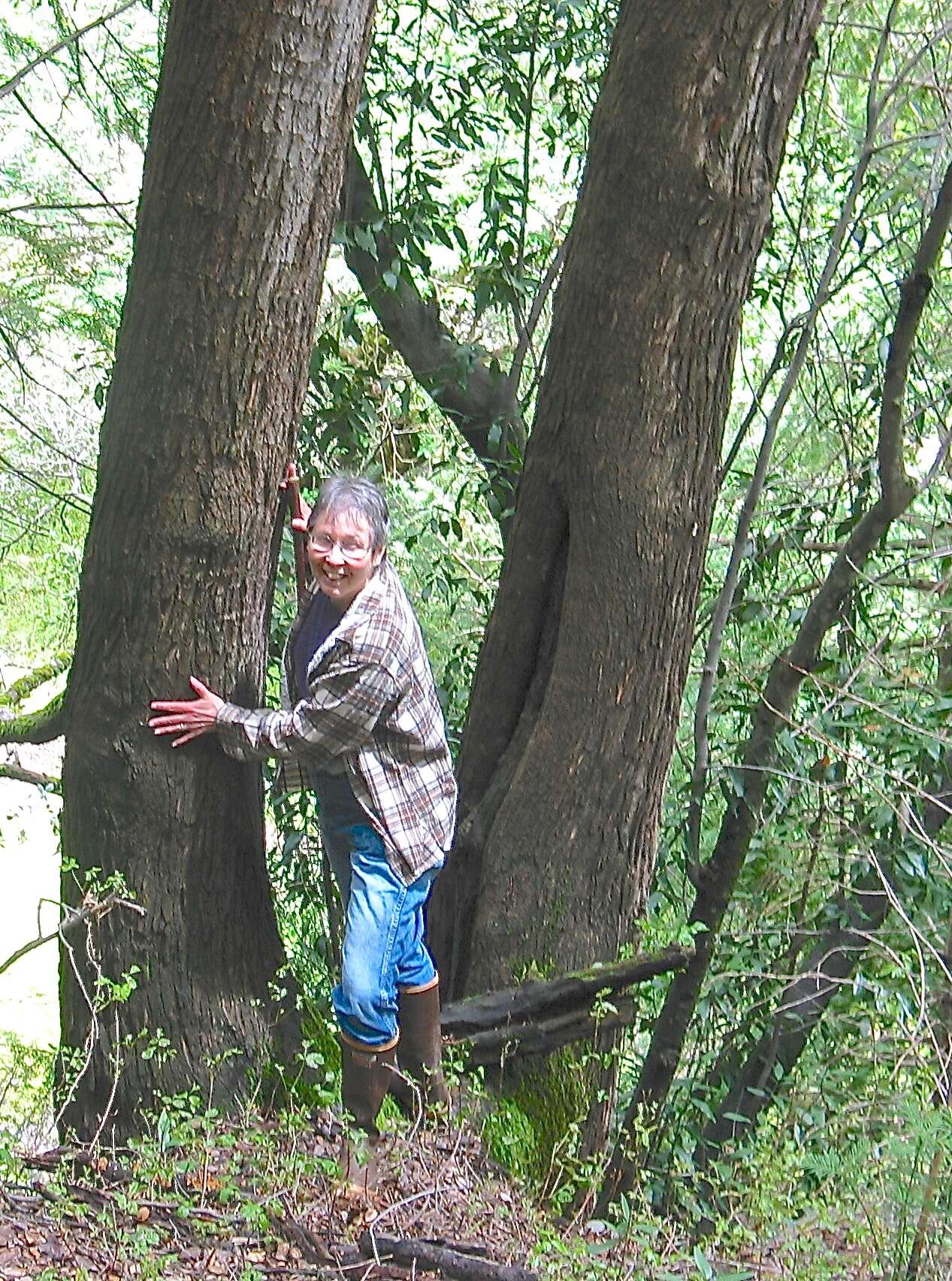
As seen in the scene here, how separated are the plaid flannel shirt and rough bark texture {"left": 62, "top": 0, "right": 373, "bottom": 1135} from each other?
270mm

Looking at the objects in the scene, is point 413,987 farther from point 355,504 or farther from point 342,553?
point 355,504

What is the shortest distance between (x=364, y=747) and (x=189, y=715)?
0.48 meters

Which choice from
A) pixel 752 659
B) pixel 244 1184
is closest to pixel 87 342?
pixel 752 659

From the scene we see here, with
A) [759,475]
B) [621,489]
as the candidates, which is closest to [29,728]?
[621,489]

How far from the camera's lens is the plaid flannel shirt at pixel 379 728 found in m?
3.36

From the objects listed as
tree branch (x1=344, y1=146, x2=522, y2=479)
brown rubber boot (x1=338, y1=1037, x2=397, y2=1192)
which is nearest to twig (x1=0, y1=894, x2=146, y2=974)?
brown rubber boot (x1=338, y1=1037, x2=397, y2=1192)

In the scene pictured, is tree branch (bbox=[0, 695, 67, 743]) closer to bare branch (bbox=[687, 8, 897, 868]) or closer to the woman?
the woman

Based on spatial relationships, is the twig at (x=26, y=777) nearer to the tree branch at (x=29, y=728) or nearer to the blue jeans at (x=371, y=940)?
the tree branch at (x=29, y=728)

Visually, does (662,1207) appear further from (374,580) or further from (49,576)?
(49,576)

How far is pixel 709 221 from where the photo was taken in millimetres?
3867

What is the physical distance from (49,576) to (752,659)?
13.1 ft

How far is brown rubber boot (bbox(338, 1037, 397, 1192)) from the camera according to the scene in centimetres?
353

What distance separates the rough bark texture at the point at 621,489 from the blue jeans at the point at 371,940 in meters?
0.68

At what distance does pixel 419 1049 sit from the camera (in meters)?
3.80
